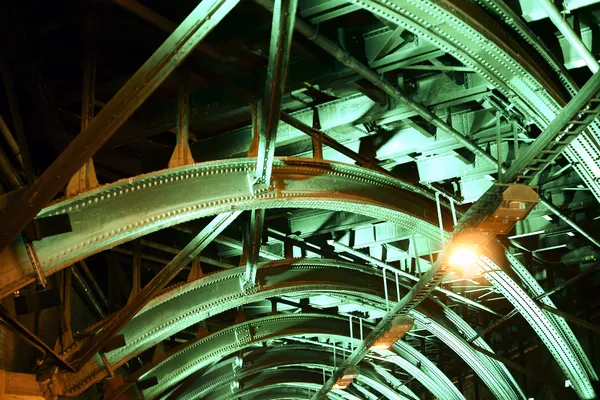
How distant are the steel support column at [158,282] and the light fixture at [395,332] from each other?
213 inches

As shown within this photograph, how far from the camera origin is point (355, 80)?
9.88m

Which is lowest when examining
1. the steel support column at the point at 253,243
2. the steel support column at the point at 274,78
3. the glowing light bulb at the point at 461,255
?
the glowing light bulb at the point at 461,255

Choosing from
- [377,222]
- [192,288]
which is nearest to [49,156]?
[192,288]

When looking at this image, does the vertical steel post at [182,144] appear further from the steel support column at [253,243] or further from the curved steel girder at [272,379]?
the curved steel girder at [272,379]

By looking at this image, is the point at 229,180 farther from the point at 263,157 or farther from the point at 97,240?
the point at 97,240

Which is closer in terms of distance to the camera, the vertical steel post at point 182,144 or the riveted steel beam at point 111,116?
the riveted steel beam at point 111,116

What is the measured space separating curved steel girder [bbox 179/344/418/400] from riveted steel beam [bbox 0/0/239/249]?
1556cm

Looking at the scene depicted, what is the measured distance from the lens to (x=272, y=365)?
2292cm

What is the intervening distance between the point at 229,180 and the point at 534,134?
18.1 feet

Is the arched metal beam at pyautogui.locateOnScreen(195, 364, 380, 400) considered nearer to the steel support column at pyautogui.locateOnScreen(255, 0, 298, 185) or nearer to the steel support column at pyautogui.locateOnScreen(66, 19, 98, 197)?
the steel support column at pyautogui.locateOnScreen(255, 0, 298, 185)

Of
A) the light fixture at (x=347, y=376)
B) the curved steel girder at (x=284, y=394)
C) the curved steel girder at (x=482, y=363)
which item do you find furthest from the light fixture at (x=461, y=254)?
the curved steel girder at (x=284, y=394)

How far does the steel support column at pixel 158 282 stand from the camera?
33.0 feet

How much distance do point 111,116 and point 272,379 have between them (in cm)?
2102

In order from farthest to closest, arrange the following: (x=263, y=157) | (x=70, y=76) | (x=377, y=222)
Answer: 1. (x=377, y=222)
2. (x=70, y=76)
3. (x=263, y=157)
